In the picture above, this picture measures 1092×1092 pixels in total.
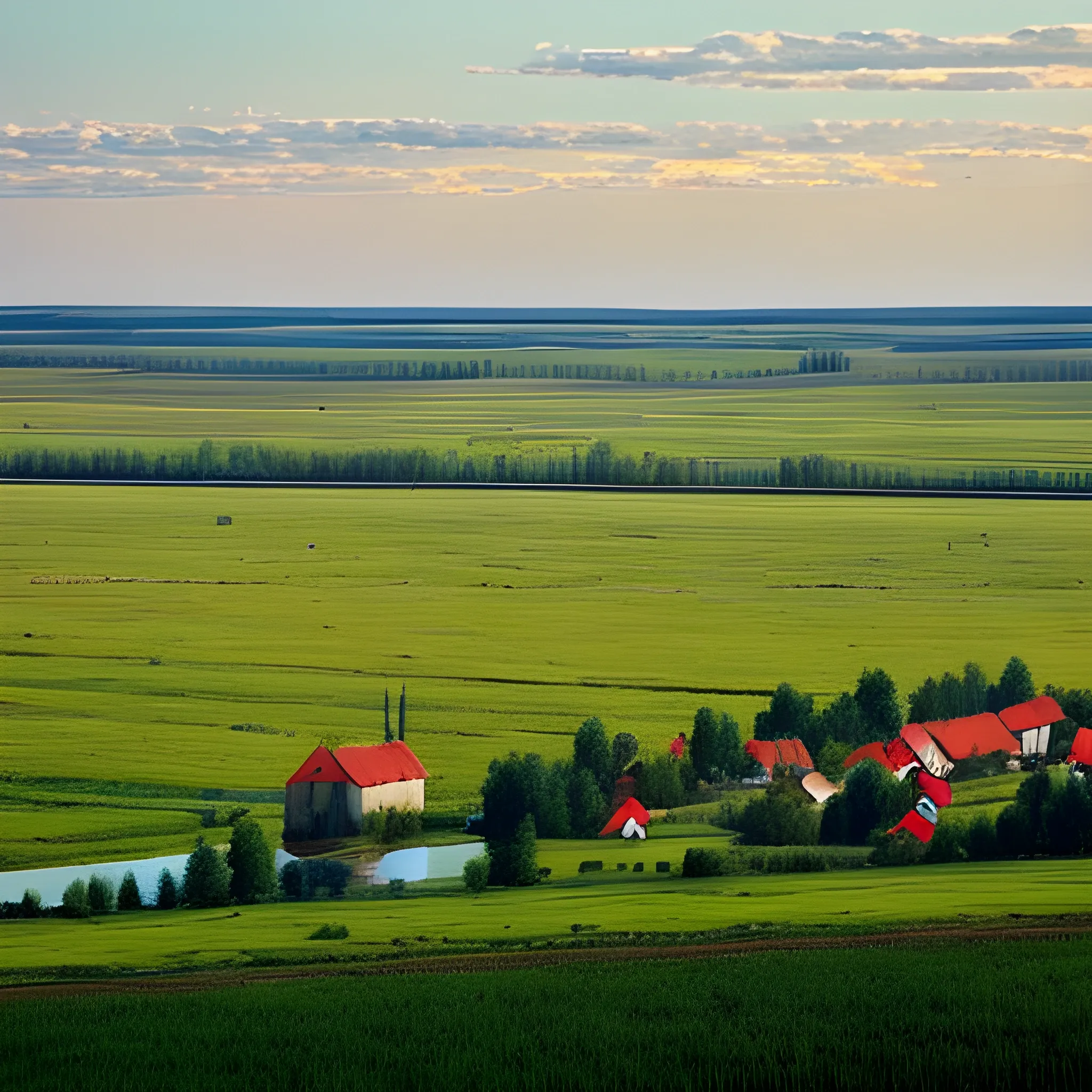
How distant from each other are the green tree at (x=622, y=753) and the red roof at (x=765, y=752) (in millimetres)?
3015

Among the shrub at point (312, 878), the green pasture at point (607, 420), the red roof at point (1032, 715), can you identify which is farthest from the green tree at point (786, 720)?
the green pasture at point (607, 420)

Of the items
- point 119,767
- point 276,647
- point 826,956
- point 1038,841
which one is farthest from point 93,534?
point 826,956

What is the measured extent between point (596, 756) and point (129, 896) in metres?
13.2

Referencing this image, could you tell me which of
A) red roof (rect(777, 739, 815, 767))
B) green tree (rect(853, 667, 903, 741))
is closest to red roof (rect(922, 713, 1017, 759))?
green tree (rect(853, 667, 903, 741))

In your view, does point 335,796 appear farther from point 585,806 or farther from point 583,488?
point 583,488

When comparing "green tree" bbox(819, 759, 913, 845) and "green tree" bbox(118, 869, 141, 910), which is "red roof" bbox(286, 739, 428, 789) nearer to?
"green tree" bbox(118, 869, 141, 910)

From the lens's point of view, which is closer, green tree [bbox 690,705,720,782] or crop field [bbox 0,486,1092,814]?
green tree [bbox 690,705,720,782]

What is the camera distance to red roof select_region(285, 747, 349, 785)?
38688 millimetres

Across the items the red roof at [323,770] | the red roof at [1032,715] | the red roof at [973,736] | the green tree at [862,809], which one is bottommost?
the green tree at [862,809]

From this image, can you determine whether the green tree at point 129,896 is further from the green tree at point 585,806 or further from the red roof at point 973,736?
the red roof at point 973,736

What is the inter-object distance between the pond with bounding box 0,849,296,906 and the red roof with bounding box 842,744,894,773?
1371 cm

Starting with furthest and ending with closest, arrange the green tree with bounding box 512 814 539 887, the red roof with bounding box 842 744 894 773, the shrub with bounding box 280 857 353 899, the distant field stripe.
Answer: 1. the distant field stripe
2. the red roof with bounding box 842 744 894 773
3. the shrub with bounding box 280 857 353 899
4. the green tree with bounding box 512 814 539 887

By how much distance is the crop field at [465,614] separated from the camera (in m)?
51.0

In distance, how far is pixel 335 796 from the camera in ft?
127
